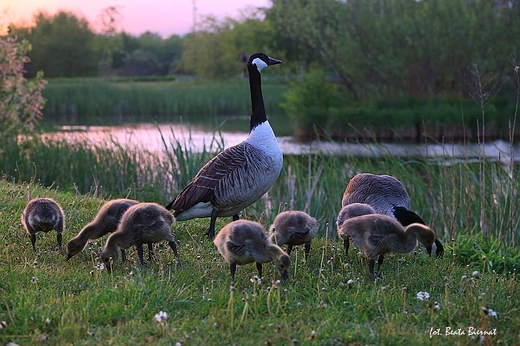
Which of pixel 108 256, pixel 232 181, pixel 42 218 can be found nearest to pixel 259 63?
pixel 232 181

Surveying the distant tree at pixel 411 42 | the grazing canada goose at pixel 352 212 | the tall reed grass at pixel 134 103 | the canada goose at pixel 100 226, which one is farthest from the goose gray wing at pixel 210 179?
the distant tree at pixel 411 42

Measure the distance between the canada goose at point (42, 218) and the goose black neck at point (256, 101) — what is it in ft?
10.1

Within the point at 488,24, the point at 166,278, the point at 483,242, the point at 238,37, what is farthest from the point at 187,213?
the point at 238,37

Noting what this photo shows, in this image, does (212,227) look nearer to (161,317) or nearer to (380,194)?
(380,194)

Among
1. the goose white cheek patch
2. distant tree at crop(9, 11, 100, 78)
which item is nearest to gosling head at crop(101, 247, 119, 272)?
the goose white cheek patch

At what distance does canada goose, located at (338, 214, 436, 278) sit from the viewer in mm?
5203

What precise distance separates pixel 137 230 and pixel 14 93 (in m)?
12.4

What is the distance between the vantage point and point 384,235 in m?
5.30

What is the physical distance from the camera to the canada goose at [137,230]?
17.9ft

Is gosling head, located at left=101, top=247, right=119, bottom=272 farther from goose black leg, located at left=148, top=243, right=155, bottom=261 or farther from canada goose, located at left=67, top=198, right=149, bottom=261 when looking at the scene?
goose black leg, located at left=148, top=243, right=155, bottom=261

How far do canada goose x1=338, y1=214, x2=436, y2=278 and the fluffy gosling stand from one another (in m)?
2.23

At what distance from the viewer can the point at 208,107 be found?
39.2m

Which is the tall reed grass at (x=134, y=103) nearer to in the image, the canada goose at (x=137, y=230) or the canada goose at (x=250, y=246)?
the canada goose at (x=137, y=230)

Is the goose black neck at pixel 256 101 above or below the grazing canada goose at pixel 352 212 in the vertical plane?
above
